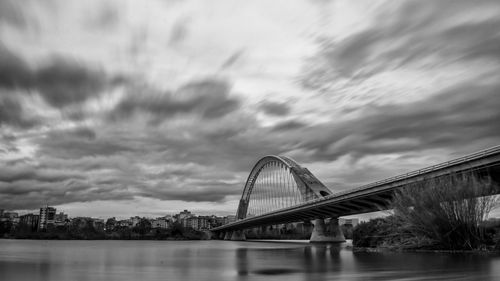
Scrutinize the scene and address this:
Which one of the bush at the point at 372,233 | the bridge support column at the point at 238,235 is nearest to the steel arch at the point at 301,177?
the bridge support column at the point at 238,235

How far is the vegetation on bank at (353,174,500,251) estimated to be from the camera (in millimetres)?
30984

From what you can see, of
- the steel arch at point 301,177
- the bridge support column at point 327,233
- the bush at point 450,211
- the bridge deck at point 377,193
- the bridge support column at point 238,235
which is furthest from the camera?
the bridge support column at point 238,235

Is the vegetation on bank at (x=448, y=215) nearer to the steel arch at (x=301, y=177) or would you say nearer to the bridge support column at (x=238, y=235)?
the steel arch at (x=301, y=177)

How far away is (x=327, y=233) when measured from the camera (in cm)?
8244

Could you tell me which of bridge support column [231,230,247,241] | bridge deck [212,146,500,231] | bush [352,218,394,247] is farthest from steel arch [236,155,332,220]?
bush [352,218,394,247]

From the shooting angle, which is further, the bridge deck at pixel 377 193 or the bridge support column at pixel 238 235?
the bridge support column at pixel 238 235

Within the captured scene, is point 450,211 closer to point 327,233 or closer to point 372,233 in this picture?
point 372,233

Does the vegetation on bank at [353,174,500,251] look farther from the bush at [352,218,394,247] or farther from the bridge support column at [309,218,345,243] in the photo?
the bridge support column at [309,218,345,243]

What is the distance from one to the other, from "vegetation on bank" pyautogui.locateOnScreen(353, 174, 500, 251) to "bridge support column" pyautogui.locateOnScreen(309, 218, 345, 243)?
44.9 metres

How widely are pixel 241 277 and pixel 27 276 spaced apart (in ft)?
32.6

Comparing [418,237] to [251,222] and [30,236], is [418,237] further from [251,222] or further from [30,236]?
[30,236]

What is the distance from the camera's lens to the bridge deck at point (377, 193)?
3903 cm

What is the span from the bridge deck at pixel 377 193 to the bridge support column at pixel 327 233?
2122 millimetres

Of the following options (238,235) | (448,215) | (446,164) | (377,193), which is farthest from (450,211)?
(238,235)
